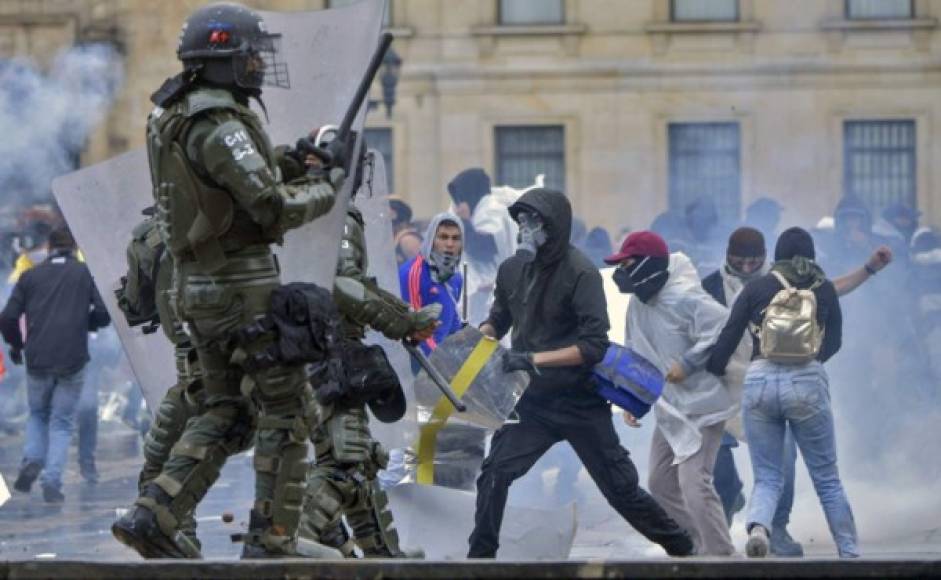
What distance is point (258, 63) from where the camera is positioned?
8.95 metres

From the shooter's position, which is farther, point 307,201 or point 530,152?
point 530,152

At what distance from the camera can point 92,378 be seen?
66.9 feet

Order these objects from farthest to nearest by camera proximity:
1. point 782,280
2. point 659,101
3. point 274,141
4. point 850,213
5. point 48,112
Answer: point 659,101 < point 48,112 < point 850,213 < point 782,280 < point 274,141

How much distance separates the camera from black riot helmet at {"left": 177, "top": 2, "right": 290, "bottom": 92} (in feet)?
29.2

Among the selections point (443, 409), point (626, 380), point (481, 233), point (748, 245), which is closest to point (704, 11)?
point (481, 233)

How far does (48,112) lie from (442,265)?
17.0 m

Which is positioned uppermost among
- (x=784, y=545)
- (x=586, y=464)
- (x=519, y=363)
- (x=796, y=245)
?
(x=796, y=245)

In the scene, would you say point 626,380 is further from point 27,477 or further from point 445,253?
point 27,477

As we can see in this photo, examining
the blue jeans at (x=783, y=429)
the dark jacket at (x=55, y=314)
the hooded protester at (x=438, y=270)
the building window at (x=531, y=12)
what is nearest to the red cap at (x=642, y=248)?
the blue jeans at (x=783, y=429)

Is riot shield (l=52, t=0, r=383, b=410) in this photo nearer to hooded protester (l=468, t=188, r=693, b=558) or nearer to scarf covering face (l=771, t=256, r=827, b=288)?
hooded protester (l=468, t=188, r=693, b=558)

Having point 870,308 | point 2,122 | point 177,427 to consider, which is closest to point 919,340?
point 870,308

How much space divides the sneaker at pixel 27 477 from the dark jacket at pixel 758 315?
5486mm

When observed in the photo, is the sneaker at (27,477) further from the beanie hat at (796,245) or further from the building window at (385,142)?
the building window at (385,142)

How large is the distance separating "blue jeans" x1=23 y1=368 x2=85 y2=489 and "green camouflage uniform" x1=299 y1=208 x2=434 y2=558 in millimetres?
6508
